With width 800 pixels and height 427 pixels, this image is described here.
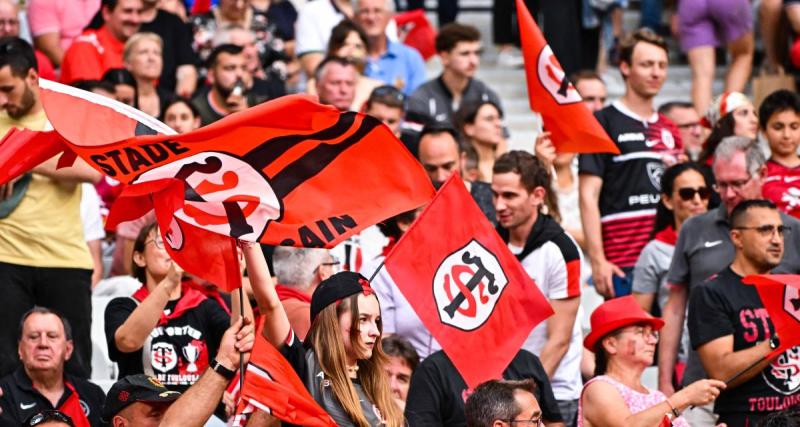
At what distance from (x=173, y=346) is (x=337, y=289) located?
1.34 m

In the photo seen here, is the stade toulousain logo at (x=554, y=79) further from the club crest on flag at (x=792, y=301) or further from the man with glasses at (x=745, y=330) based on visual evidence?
the club crest on flag at (x=792, y=301)

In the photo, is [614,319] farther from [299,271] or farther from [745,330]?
[299,271]

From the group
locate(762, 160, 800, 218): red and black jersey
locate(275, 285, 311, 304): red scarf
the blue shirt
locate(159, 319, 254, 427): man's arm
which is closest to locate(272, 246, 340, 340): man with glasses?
locate(275, 285, 311, 304): red scarf

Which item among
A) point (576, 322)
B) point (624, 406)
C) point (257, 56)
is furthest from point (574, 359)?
point (257, 56)

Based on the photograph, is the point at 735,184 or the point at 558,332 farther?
the point at 735,184

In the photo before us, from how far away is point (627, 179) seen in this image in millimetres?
10391

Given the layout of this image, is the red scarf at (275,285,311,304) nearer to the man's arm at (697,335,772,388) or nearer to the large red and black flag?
the large red and black flag

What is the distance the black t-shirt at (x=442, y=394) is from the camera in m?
7.54

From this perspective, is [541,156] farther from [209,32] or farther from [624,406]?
[209,32]

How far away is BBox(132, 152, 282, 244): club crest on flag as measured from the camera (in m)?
6.28

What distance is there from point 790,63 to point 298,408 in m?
8.37

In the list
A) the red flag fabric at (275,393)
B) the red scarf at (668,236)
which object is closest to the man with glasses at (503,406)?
the red flag fabric at (275,393)

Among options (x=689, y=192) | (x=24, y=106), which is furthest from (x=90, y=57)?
(x=689, y=192)

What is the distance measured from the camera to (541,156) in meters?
9.53
